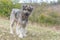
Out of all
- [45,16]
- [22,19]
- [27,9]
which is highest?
[27,9]

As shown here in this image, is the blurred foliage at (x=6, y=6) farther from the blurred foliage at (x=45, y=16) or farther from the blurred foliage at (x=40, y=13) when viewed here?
the blurred foliage at (x=45, y=16)

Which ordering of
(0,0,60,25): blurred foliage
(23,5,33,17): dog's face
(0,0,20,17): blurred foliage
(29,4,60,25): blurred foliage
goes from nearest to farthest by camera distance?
(23,5,33,17): dog's face → (29,4,60,25): blurred foliage → (0,0,60,25): blurred foliage → (0,0,20,17): blurred foliage

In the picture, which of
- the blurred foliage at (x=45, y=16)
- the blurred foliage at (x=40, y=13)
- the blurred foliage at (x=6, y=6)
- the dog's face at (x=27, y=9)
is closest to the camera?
the dog's face at (x=27, y=9)

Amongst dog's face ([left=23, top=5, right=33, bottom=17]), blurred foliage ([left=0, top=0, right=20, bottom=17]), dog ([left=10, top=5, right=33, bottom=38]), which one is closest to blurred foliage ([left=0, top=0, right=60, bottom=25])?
blurred foliage ([left=0, top=0, right=20, bottom=17])

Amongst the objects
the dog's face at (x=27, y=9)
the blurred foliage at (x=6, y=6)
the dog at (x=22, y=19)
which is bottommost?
the blurred foliage at (x=6, y=6)

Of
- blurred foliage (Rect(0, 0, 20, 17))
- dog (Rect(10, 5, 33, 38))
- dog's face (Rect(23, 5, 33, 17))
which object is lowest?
blurred foliage (Rect(0, 0, 20, 17))

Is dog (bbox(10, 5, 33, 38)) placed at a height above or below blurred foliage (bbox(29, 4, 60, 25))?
above

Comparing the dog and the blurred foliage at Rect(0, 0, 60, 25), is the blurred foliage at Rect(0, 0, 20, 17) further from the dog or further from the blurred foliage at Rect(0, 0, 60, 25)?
the dog

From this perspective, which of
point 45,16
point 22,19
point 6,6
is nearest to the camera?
point 22,19

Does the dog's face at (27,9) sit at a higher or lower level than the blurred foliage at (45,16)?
higher

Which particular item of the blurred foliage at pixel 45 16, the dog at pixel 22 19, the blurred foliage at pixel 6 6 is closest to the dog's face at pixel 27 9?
the dog at pixel 22 19

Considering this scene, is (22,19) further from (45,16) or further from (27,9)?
(45,16)

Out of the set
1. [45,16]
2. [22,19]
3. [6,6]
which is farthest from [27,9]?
[6,6]

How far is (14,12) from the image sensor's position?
12469 millimetres
